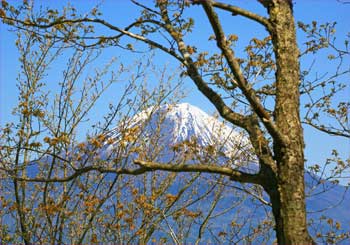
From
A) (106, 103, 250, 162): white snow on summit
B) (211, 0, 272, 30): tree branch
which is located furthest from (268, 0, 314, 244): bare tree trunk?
(106, 103, 250, 162): white snow on summit

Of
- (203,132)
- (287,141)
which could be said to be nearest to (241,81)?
(287,141)

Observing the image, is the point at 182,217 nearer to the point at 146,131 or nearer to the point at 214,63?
the point at 146,131

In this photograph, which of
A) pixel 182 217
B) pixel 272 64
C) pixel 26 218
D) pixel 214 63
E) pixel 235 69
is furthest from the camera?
pixel 182 217

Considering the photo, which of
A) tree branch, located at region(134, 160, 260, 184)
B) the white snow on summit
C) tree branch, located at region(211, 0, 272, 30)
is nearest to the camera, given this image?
tree branch, located at region(134, 160, 260, 184)

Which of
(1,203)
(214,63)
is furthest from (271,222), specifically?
(1,203)

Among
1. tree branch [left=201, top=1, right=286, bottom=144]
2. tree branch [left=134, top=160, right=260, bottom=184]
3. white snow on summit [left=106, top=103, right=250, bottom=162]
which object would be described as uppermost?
white snow on summit [left=106, top=103, right=250, bottom=162]

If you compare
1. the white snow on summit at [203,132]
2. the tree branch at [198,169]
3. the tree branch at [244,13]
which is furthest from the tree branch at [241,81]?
the white snow on summit at [203,132]

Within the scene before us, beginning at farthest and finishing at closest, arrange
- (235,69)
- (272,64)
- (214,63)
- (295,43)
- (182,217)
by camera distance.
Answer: (182,217) < (272,64) < (214,63) < (295,43) < (235,69)

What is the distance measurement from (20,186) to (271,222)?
395 centimetres

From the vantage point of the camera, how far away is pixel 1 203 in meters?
7.06

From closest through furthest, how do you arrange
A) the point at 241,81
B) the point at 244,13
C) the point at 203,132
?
the point at 241,81 → the point at 244,13 → the point at 203,132

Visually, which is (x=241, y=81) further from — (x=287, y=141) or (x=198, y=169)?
(x=198, y=169)

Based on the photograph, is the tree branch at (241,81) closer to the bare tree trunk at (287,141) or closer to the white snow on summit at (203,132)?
the bare tree trunk at (287,141)

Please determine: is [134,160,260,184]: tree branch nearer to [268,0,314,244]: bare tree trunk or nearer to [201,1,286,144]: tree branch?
[268,0,314,244]: bare tree trunk
